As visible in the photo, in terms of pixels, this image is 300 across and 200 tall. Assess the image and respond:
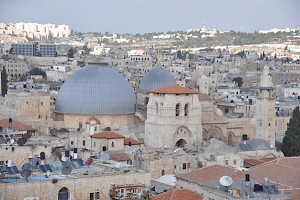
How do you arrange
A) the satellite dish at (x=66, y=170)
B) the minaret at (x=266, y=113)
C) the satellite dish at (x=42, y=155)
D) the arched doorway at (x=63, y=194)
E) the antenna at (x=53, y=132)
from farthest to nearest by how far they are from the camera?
1. the minaret at (x=266, y=113)
2. the antenna at (x=53, y=132)
3. the satellite dish at (x=42, y=155)
4. the satellite dish at (x=66, y=170)
5. the arched doorway at (x=63, y=194)

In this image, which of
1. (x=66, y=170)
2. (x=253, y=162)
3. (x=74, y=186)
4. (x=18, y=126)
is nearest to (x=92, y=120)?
(x=18, y=126)

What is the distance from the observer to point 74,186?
15562mm

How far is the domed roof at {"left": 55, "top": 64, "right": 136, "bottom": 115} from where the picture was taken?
30.1 m

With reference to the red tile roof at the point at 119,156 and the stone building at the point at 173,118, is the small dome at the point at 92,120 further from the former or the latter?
the red tile roof at the point at 119,156

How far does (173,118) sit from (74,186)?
11.8 metres

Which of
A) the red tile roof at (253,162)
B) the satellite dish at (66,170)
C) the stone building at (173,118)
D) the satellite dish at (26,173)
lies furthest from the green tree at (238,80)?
the satellite dish at (26,173)

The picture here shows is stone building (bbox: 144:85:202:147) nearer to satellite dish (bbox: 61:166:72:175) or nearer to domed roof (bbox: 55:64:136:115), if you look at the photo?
domed roof (bbox: 55:64:136:115)

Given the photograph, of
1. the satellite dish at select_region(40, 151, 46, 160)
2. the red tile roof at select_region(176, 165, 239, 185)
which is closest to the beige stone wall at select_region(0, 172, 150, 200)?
the red tile roof at select_region(176, 165, 239, 185)

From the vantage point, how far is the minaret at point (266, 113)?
98.8 feet

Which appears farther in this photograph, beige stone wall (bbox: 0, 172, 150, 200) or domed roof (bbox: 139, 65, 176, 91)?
domed roof (bbox: 139, 65, 176, 91)

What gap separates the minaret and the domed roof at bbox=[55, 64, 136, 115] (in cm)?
485

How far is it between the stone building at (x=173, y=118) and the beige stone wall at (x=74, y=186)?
1030cm

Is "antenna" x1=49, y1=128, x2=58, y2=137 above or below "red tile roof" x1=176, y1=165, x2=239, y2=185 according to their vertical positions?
below

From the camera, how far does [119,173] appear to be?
1645 centimetres
